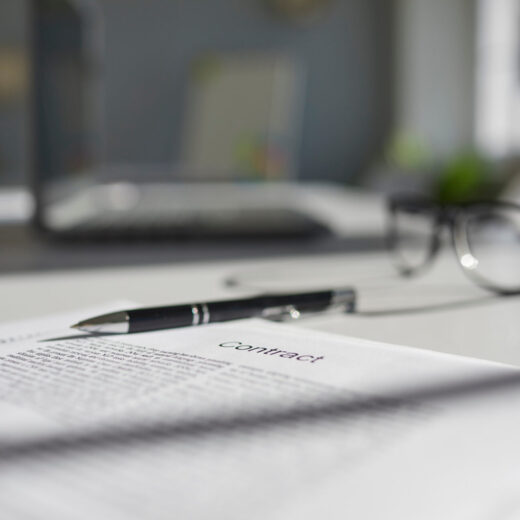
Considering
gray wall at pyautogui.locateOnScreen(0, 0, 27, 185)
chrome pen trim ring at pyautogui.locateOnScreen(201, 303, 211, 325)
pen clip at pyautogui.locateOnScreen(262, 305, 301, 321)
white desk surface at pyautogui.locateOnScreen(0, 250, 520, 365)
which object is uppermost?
gray wall at pyautogui.locateOnScreen(0, 0, 27, 185)

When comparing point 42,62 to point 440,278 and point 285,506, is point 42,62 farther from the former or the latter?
point 285,506

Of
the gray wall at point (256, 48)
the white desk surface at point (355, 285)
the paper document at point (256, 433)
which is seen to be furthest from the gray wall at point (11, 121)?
the gray wall at point (256, 48)

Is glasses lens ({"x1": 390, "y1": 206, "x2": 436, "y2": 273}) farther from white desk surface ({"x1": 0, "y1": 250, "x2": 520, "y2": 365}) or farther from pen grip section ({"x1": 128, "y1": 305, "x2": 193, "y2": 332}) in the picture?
pen grip section ({"x1": 128, "y1": 305, "x2": 193, "y2": 332})

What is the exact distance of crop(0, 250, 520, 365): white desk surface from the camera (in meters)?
0.38

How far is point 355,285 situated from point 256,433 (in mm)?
340

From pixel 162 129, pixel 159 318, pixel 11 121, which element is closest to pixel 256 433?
pixel 159 318

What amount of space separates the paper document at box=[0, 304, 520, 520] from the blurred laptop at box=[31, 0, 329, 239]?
490 mm

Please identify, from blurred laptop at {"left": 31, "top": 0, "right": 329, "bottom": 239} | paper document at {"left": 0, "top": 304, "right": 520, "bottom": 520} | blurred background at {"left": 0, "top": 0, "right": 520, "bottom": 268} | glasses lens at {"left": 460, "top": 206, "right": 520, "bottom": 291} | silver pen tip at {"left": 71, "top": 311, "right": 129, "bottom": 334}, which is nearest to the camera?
paper document at {"left": 0, "top": 304, "right": 520, "bottom": 520}

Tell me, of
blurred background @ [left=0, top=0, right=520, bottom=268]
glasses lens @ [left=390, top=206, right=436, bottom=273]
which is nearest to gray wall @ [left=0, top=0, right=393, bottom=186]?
blurred background @ [left=0, top=0, right=520, bottom=268]

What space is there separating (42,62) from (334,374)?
64 cm

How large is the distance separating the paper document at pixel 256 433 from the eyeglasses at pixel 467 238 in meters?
0.26

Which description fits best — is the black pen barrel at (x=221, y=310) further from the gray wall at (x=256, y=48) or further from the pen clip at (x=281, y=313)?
the gray wall at (x=256, y=48)

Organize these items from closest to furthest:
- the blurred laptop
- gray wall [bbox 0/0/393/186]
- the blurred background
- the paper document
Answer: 1. the paper document
2. the blurred laptop
3. the blurred background
4. gray wall [bbox 0/0/393/186]

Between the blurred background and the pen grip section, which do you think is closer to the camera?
the pen grip section
